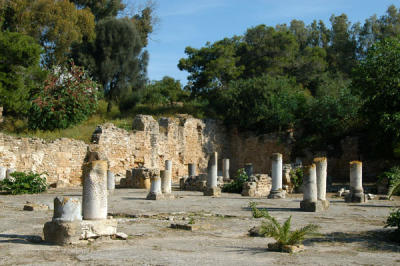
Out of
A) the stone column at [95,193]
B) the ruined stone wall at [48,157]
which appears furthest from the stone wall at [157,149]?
the stone column at [95,193]

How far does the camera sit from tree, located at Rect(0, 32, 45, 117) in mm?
26516

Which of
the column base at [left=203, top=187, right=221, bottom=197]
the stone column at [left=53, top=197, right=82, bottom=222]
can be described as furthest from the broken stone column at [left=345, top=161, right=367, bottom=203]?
the stone column at [left=53, top=197, right=82, bottom=222]

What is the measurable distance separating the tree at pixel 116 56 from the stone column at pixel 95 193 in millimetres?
27679

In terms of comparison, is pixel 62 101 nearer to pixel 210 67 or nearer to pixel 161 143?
pixel 161 143

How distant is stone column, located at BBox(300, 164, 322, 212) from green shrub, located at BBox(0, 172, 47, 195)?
989 centimetres

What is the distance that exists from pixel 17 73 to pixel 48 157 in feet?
28.3

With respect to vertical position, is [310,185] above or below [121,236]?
above

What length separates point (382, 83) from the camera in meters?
20.4

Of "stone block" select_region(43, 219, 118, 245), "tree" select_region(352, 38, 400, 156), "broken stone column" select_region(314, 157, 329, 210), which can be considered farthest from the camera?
"tree" select_region(352, 38, 400, 156)

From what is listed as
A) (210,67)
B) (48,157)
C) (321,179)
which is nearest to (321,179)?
(321,179)

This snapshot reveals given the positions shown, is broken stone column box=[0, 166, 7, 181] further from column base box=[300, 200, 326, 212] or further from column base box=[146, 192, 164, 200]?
column base box=[300, 200, 326, 212]

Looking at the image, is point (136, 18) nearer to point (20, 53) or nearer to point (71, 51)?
point (71, 51)

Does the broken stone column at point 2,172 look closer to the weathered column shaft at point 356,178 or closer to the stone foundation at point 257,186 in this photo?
the stone foundation at point 257,186

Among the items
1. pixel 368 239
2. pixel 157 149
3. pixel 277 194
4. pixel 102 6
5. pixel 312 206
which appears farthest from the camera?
pixel 102 6
